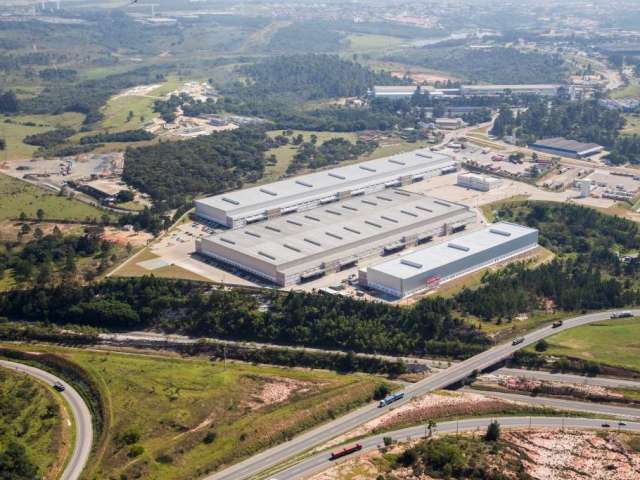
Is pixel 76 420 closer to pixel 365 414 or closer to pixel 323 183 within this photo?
pixel 365 414

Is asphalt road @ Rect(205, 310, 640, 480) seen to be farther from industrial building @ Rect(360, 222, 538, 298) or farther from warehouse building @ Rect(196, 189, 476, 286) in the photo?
warehouse building @ Rect(196, 189, 476, 286)

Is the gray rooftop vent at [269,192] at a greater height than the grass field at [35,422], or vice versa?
the gray rooftop vent at [269,192]

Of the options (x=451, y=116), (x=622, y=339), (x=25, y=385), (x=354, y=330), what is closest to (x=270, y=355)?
(x=354, y=330)

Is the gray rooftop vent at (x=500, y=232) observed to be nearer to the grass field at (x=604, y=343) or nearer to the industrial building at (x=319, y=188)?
the grass field at (x=604, y=343)

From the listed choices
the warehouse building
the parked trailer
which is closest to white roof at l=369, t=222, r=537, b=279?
the warehouse building

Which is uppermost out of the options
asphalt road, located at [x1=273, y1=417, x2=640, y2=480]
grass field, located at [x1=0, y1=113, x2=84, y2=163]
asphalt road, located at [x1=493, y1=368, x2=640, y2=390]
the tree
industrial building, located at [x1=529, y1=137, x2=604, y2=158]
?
industrial building, located at [x1=529, y1=137, x2=604, y2=158]

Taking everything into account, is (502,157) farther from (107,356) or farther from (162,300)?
(107,356)

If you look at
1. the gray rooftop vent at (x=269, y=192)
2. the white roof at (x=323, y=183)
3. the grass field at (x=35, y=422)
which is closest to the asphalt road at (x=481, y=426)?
the grass field at (x=35, y=422)
